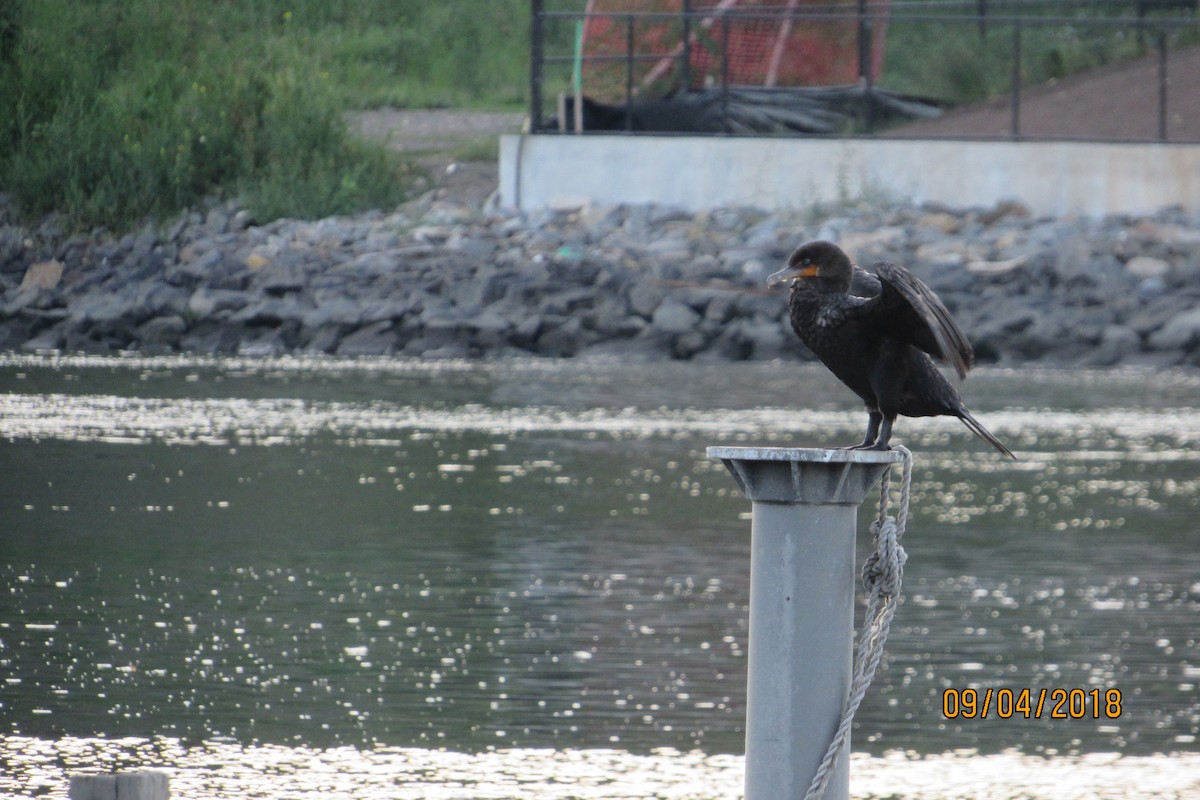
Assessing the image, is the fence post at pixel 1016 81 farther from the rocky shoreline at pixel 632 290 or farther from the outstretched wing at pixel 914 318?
the outstretched wing at pixel 914 318

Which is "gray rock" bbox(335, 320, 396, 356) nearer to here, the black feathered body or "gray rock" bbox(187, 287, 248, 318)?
"gray rock" bbox(187, 287, 248, 318)

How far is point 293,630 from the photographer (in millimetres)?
8516

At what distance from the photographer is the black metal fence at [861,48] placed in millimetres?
27156

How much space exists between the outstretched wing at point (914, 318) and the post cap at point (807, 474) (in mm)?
732

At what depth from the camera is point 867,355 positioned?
5035 mm

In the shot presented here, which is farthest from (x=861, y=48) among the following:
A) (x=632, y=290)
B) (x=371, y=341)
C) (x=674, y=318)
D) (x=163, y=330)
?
(x=163, y=330)

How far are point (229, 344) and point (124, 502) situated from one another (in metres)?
15.2

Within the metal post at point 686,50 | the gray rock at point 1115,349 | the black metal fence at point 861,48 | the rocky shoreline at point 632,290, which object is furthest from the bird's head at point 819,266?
the metal post at point 686,50

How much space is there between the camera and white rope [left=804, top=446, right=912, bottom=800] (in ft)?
13.7

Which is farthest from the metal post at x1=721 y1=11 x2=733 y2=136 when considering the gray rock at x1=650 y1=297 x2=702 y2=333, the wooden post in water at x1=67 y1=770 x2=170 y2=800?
the wooden post in water at x1=67 y1=770 x2=170 y2=800

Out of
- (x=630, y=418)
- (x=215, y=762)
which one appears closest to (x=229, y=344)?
(x=630, y=418)

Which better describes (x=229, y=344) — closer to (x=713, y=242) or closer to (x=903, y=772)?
(x=713, y=242)
